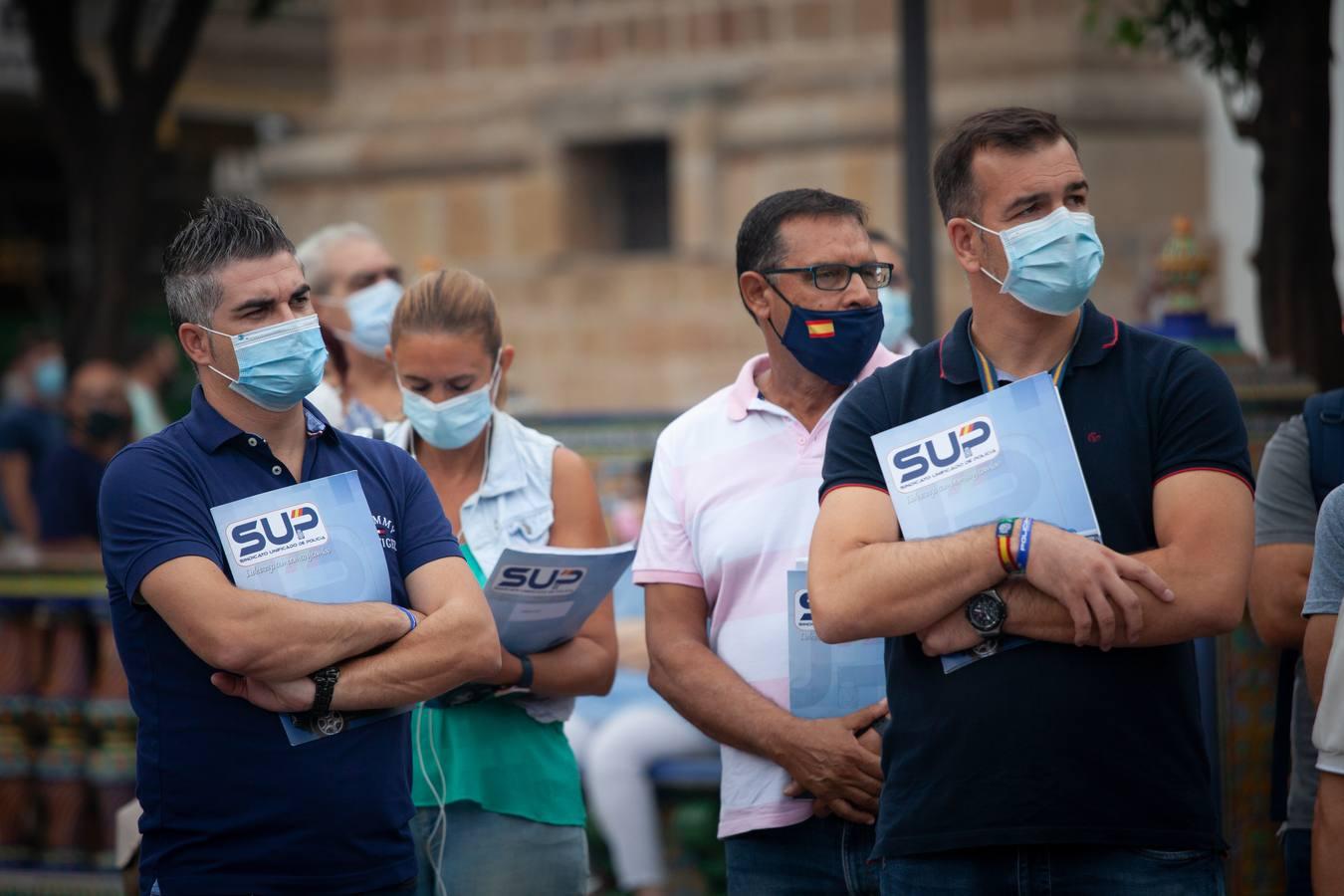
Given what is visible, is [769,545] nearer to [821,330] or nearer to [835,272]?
[821,330]

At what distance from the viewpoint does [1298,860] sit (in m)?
4.12

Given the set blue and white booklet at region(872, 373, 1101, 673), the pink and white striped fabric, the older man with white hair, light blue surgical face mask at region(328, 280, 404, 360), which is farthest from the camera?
light blue surgical face mask at region(328, 280, 404, 360)

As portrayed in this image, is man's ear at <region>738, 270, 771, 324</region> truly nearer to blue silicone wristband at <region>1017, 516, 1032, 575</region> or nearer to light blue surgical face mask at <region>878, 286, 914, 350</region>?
blue silicone wristband at <region>1017, 516, 1032, 575</region>

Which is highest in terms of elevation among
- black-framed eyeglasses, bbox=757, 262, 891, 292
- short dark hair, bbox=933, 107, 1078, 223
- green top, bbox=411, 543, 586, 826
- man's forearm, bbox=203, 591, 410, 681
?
short dark hair, bbox=933, 107, 1078, 223

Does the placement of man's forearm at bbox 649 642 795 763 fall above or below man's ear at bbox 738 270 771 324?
below

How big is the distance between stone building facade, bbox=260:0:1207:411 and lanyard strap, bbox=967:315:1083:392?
7.96 m

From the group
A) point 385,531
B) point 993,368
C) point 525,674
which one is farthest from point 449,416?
point 993,368

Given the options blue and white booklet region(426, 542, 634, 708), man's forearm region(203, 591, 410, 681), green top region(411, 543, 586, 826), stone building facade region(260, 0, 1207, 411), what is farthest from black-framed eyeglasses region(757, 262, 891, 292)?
stone building facade region(260, 0, 1207, 411)

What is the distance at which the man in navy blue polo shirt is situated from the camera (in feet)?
11.2

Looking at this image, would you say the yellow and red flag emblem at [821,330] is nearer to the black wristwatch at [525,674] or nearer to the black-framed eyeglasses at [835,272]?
the black-framed eyeglasses at [835,272]

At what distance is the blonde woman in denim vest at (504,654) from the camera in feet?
14.0

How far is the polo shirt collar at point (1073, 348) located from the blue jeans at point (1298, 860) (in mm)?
1367

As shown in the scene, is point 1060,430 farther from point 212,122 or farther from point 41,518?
point 212,122

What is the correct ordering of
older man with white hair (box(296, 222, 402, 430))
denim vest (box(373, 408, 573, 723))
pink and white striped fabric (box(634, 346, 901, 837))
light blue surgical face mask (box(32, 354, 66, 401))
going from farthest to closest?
1. light blue surgical face mask (box(32, 354, 66, 401))
2. older man with white hair (box(296, 222, 402, 430))
3. denim vest (box(373, 408, 573, 723))
4. pink and white striped fabric (box(634, 346, 901, 837))
